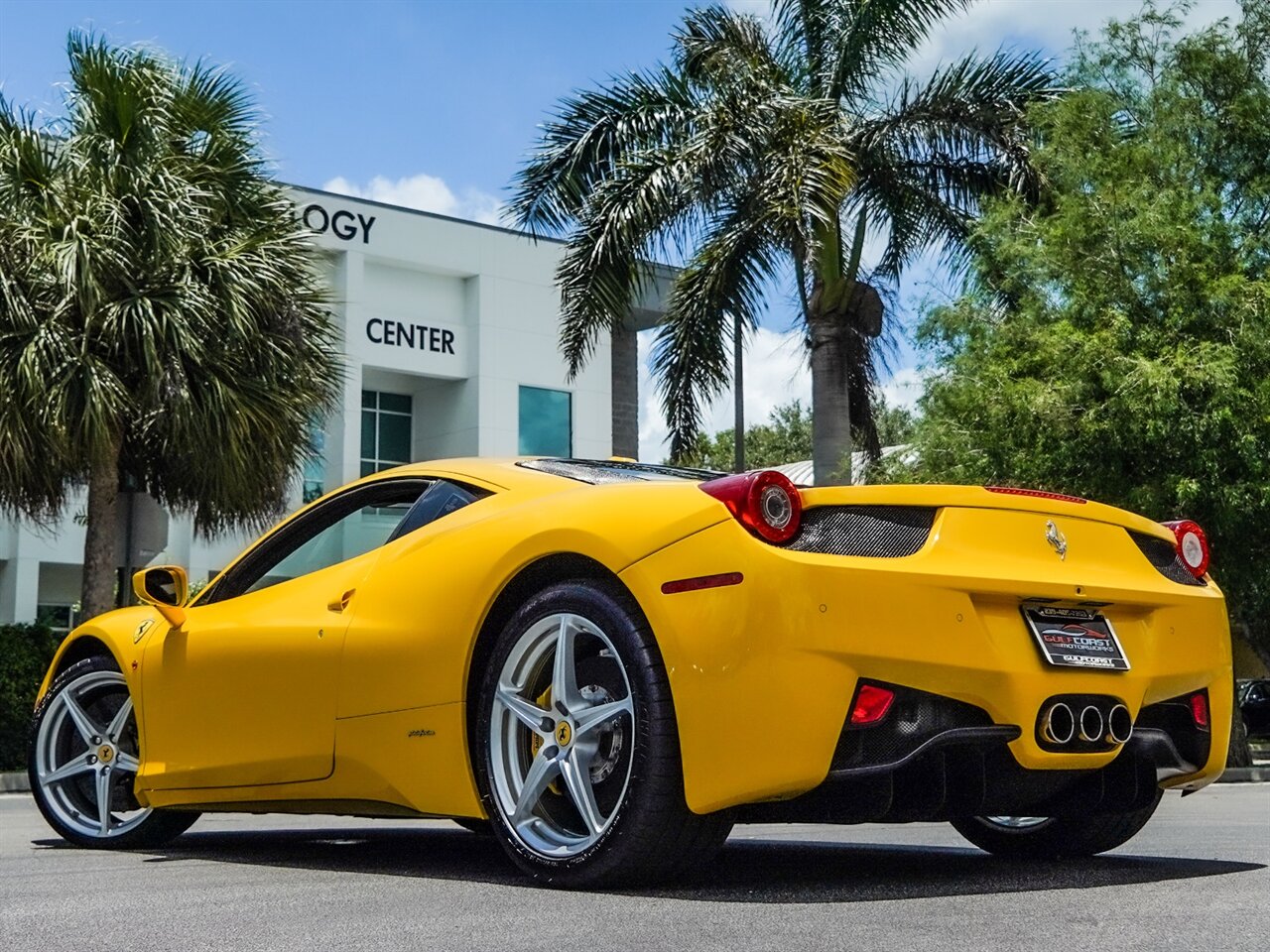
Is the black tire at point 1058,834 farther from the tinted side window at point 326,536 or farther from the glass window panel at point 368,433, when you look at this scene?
the glass window panel at point 368,433

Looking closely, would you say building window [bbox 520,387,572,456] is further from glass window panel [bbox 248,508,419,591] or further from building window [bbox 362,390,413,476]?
glass window panel [bbox 248,508,419,591]


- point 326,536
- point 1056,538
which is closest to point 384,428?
point 326,536

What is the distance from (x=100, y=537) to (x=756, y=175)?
7821 mm

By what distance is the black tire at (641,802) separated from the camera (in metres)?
4.02

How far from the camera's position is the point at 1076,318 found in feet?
59.5

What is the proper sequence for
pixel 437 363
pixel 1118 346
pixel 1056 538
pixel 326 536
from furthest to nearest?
1. pixel 437 363
2. pixel 1118 346
3. pixel 326 536
4. pixel 1056 538

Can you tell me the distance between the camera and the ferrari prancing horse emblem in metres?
4.45

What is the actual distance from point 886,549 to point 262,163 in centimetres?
1486

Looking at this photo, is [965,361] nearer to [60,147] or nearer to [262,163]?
[262,163]

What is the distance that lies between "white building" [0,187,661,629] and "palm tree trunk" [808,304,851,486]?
527 inches

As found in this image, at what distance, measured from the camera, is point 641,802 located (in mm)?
4020

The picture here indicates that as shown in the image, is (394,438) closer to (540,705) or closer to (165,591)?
(165,591)

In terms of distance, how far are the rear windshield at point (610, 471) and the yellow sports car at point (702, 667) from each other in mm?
22

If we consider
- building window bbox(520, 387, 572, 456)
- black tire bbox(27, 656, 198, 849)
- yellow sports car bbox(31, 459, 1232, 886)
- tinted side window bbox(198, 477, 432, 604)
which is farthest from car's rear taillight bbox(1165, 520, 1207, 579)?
building window bbox(520, 387, 572, 456)
